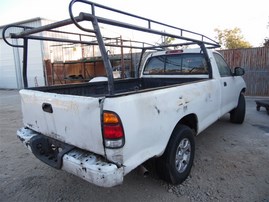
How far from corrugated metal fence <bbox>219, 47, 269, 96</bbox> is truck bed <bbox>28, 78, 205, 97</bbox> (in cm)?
700

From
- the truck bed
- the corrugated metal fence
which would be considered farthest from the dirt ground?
the corrugated metal fence

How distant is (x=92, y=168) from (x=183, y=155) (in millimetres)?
1422

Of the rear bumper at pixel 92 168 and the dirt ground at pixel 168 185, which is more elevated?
the rear bumper at pixel 92 168

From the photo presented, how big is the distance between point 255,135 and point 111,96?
3.99 m

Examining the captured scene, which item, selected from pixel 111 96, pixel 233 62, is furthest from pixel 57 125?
pixel 233 62

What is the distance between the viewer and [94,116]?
1.88 metres

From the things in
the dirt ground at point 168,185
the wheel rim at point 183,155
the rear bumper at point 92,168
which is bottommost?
the dirt ground at point 168,185

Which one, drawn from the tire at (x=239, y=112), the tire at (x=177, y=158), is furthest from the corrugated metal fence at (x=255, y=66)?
the tire at (x=177, y=158)

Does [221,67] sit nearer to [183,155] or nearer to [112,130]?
[183,155]

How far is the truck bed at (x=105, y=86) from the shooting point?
11.1ft

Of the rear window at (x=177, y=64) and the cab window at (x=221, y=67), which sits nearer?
the rear window at (x=177, y=64)

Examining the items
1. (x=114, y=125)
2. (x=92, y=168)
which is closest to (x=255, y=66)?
(x=114, y=125)

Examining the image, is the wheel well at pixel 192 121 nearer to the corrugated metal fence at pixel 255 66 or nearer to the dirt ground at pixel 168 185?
the dirt ground at pixel 168 185

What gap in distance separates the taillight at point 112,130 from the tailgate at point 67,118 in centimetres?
7
